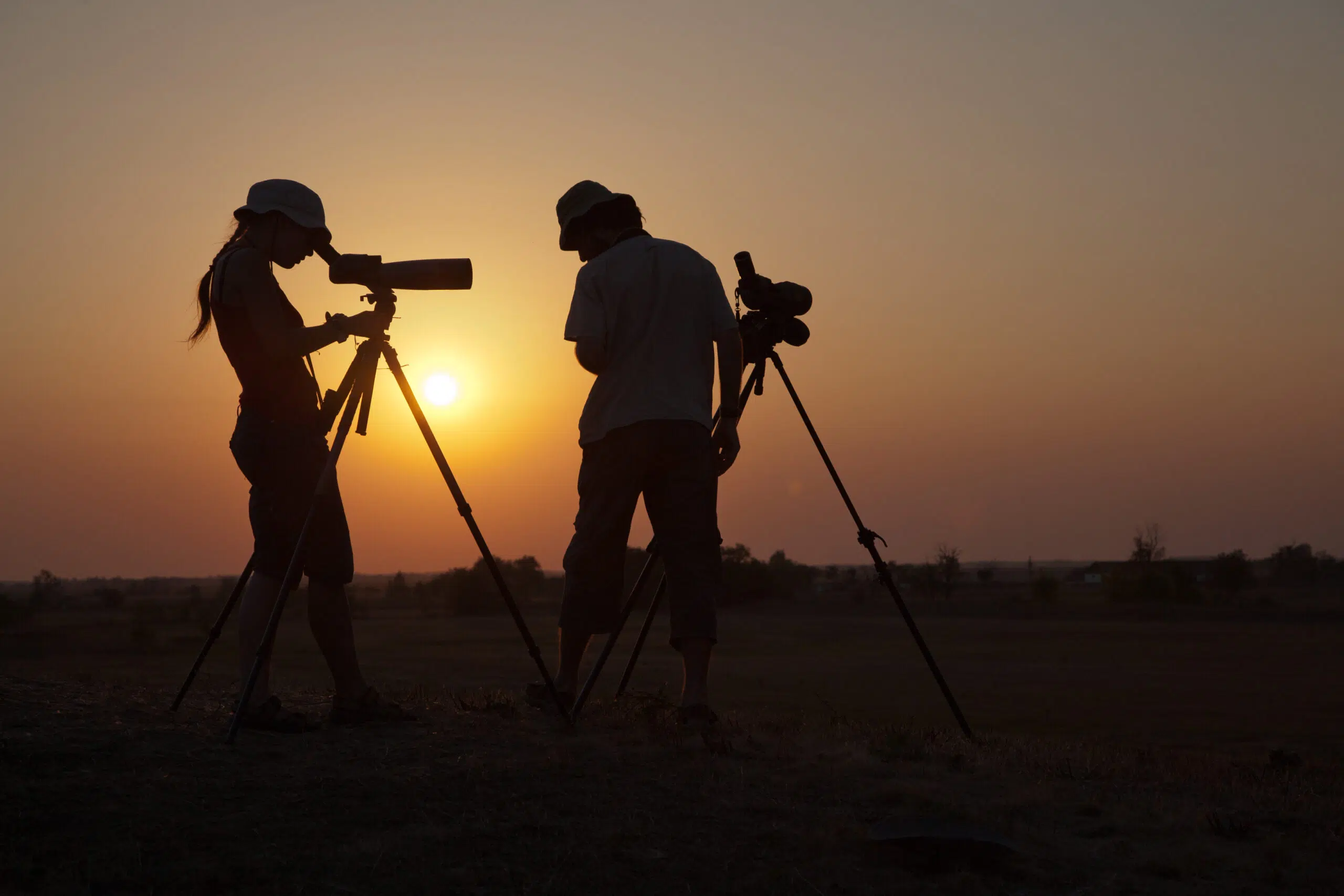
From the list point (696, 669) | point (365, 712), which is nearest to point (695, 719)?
point (696, 669)

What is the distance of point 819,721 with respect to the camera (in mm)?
6125

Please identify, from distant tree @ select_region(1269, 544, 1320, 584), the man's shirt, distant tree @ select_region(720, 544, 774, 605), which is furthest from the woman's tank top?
distant tree @ select_region(1269, 544, 1320, 584)

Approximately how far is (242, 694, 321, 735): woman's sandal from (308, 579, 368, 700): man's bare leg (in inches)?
10.5

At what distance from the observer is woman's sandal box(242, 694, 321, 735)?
4598mm

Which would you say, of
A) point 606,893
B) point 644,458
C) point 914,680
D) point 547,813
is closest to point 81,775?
point 547,813

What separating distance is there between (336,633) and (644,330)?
2002mm

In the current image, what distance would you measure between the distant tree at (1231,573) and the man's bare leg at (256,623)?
49.5m

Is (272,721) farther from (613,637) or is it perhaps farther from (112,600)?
(112,600)

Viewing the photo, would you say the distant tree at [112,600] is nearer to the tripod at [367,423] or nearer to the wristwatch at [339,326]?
the tripod at [367,423]

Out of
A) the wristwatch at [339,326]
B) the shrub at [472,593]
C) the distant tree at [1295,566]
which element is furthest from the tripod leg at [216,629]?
the distant tree at [1295,566]

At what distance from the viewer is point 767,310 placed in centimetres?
600

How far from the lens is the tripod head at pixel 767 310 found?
598 cm

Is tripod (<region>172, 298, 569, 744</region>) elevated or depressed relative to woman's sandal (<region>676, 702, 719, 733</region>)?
elevated

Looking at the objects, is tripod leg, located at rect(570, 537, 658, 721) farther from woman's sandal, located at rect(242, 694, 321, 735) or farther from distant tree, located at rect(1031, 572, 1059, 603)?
distant tree, located at rect(1031, 572, 1059, 603)
